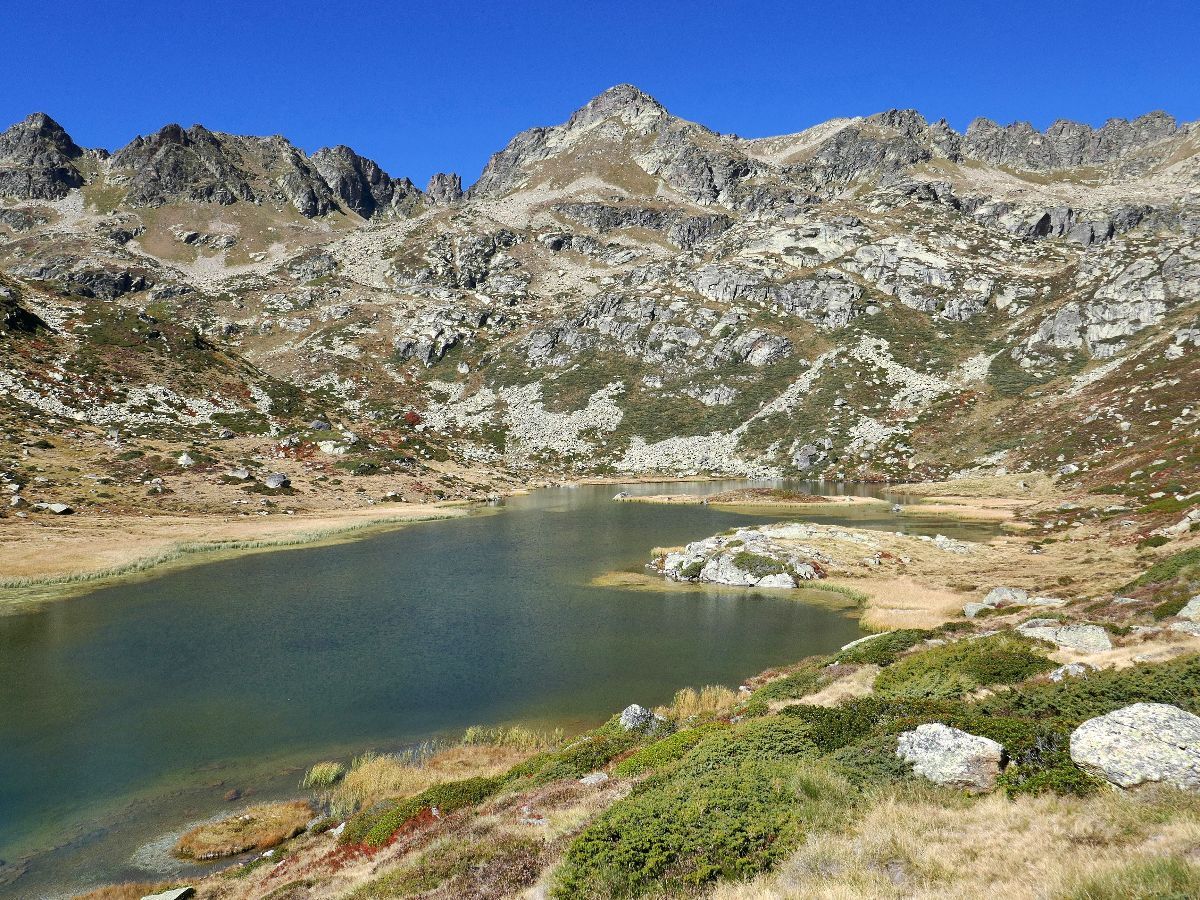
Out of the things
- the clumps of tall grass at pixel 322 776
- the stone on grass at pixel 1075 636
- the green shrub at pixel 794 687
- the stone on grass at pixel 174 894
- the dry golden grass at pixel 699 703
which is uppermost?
the stone on grass at pixel 1075 636

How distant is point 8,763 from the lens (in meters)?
24.4

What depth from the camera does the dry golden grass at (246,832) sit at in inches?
742

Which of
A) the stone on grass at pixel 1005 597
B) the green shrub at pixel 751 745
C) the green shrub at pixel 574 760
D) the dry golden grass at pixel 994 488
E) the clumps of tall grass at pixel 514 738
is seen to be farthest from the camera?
the dry golden grass at pixel 994 488

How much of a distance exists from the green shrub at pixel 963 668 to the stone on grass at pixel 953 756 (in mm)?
7955

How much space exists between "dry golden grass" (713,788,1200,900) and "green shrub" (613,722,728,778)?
827cm

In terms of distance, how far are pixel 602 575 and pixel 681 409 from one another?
118198mm

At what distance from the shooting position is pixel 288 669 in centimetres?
3506

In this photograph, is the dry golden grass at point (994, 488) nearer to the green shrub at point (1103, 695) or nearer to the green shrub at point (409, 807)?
the green shrub at point (1103, 695)

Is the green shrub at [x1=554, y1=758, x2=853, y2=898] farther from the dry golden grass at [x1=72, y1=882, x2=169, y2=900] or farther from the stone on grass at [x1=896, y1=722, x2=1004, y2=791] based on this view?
the dry golden grass at [x1=72, y1=882, x2=169, y2=900]

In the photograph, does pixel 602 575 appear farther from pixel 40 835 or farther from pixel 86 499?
pixel 86 499

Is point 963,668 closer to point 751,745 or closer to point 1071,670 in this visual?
point 1071,670

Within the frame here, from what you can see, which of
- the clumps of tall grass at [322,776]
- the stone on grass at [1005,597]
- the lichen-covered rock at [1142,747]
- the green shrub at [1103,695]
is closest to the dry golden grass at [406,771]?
the clumps of tall grass at [322,776]

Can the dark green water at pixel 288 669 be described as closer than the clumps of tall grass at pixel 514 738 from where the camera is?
Yes

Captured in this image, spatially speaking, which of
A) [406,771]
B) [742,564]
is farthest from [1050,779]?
[742,564]
